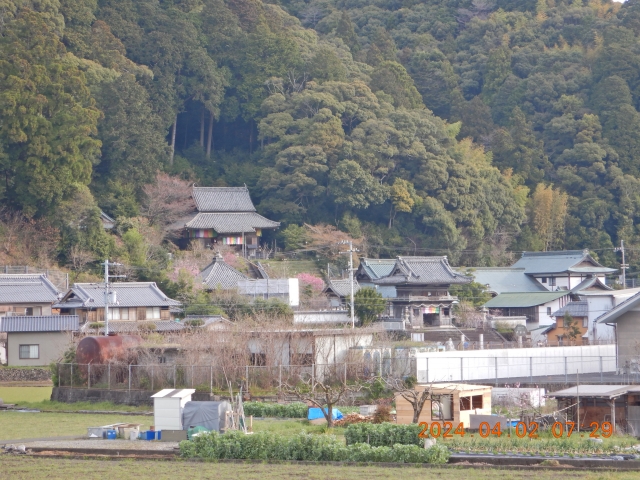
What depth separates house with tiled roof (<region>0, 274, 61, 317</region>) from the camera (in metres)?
40.1

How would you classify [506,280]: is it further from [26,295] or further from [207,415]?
[207,415]

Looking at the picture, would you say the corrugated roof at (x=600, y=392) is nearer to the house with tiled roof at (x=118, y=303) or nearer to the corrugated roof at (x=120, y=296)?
the house with tiled roof at (x=118, y=303)

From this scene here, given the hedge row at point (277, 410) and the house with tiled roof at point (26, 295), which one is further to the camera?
the house with tiled roof at point (26, 295)

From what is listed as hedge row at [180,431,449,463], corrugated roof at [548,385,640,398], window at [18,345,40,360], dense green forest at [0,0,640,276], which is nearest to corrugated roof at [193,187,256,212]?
dense green forest at [0,0,640,276]

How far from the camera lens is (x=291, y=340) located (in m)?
26.9

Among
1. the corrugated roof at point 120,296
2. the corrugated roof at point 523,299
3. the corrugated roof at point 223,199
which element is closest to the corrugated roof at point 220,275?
the corrugated roof at point 120,296

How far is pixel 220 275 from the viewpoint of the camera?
45531 millimetres

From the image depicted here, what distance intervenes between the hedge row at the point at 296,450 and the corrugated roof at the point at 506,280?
3618 cm

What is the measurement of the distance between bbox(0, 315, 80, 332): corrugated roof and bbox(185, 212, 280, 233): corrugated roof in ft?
51.3

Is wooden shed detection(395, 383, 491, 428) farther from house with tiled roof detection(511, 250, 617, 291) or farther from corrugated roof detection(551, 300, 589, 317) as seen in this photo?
house with tiled roof detection(511, 250, 617, 291)

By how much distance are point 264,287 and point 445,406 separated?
25.9 m

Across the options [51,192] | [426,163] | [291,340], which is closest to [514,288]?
[426,163]

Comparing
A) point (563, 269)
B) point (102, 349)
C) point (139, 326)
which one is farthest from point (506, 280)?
point (102, 349)

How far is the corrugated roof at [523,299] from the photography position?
47753 millimetres
